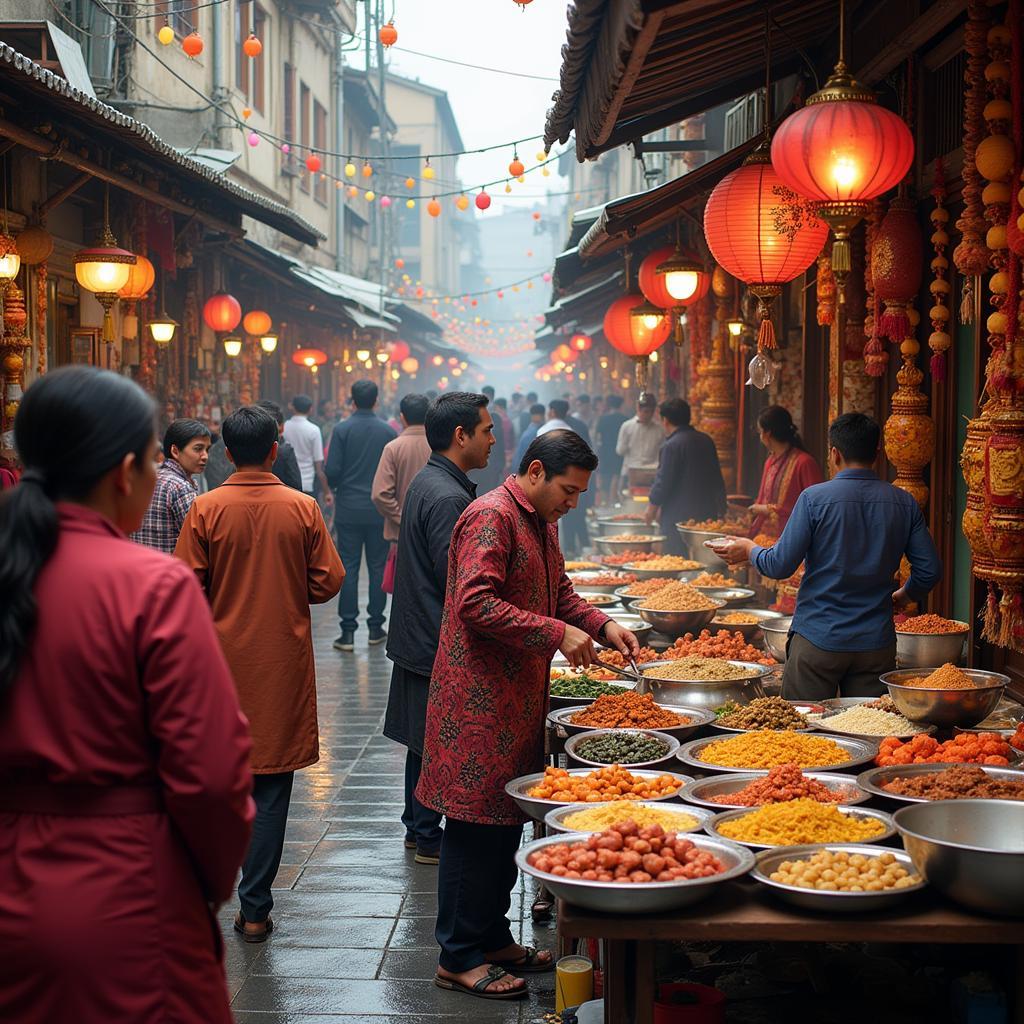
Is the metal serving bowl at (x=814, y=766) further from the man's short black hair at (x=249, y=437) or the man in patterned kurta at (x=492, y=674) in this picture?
the man's short black hair at (x=249, y=437)

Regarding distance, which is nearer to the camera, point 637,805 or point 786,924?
point 786,924

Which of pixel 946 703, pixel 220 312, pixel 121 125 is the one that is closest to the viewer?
pixel 946 703

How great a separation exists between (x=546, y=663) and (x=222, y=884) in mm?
2217

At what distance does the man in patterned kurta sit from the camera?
171 inches

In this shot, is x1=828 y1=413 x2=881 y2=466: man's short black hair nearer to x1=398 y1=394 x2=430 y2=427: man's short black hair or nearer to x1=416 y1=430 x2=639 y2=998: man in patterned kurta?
x1=416 y1=430 x2=639 y2=998: man in patterned kurta

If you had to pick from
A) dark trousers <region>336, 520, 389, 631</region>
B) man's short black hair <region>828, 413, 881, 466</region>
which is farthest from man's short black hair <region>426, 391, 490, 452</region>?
dark trousers <region>336, 520, 389, 631</region>

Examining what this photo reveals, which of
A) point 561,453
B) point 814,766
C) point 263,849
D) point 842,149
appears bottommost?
point 263,849

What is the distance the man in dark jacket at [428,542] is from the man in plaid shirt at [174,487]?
1194 millimetres

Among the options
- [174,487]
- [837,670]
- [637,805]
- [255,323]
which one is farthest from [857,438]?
[255,323]

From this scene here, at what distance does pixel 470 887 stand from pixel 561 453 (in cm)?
157

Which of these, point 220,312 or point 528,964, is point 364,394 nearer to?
point 220,312

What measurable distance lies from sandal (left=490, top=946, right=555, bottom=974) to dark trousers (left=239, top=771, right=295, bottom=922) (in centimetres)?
101

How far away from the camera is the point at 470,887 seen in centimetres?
473

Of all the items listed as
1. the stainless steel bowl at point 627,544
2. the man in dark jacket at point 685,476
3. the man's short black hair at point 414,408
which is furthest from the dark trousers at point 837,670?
the man in dark jacket at point 685,476
